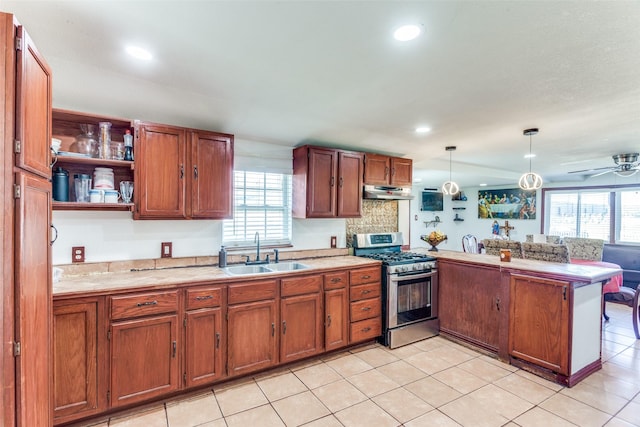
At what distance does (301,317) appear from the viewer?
2957 millimetres

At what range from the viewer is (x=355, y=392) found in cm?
253

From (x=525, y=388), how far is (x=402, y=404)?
1.14m

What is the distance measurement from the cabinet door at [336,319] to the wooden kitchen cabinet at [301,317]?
7 cm

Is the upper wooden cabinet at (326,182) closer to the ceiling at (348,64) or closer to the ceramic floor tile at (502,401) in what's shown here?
the ceiling at (348,64)

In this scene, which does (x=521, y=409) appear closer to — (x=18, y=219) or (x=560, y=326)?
(x=560, y=326)

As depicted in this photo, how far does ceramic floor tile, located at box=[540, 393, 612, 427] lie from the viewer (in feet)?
7.13

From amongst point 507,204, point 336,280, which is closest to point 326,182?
point 336,280

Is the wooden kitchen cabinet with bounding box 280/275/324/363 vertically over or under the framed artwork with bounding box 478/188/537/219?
under

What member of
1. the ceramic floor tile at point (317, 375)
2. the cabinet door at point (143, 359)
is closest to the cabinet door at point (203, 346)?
the cabinet door at point (143, 359)

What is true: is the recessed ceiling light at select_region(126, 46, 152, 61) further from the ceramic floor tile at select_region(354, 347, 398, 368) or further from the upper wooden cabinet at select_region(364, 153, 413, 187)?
the ceramic floor tile at select_region(354, 347, 398, 368)

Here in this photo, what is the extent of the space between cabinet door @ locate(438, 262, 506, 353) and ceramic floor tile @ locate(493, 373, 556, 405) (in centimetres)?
43

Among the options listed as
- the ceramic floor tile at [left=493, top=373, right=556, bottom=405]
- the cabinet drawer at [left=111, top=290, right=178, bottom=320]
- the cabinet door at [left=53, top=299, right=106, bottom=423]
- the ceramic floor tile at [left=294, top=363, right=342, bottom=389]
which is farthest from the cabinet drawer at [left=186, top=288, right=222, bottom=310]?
the ceramic floor tile at [left=493, top=373, right=556, bottom=405]

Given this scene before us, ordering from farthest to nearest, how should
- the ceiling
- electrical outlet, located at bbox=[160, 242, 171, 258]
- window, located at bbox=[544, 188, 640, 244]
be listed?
window, located at bbox=[544, 188, 640, 244] < electrical outlet, located at bbox=[160, 242, 171, 258] < the ceiling

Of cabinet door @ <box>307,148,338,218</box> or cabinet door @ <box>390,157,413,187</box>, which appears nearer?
cabinet door @ <box>307,148,338,218</box>
